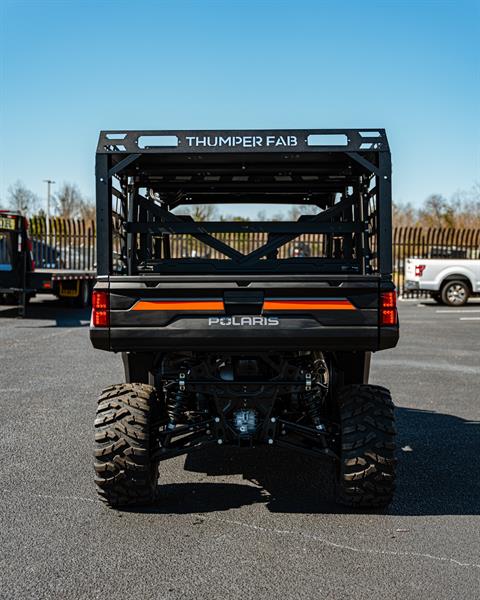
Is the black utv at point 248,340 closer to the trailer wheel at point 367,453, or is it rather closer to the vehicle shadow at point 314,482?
the trailer wheel at point 367,453

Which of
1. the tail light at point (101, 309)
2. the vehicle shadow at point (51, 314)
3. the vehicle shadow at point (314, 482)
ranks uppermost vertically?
the tail light at point (101, 309)

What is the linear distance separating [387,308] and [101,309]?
1.75m

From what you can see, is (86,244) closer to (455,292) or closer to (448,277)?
(448,277)

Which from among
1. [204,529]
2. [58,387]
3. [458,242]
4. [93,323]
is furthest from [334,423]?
[458,242]

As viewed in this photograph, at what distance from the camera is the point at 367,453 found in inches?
186

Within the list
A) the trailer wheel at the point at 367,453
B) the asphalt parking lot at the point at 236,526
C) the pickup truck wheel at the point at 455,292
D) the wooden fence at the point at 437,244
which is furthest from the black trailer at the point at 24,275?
the trailer wheel at the point at 367,453

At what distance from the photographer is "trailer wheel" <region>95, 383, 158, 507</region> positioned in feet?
15.5

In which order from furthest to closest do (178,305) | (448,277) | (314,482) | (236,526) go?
(448,277) < (314,482) < (178,305) < (236,526)

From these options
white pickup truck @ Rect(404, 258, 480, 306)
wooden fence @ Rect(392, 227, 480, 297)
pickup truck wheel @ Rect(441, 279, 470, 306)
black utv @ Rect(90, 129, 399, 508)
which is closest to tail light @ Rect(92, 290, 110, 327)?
black utv @ Rect(90, 129, 399, 508)

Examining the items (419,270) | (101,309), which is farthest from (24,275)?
(101,309)

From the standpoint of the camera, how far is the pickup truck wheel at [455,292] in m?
21.5

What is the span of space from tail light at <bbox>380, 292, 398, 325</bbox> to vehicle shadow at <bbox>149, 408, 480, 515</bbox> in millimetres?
1229

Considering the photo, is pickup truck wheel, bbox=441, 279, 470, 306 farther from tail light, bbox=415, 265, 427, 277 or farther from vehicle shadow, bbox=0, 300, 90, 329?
vehicle shadow, bbox=0, 300, 90, 329

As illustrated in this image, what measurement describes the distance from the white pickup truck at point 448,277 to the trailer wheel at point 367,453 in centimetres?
1706
